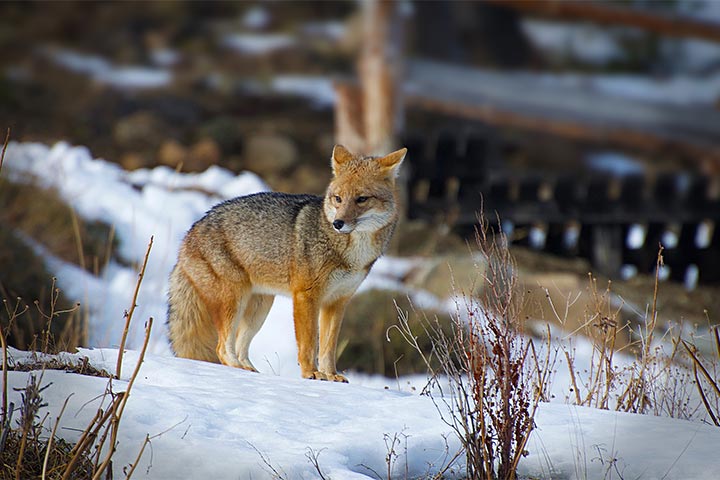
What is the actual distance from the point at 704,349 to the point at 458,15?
12726 mm

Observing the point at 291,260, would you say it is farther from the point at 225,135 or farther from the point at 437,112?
the point at 437,112

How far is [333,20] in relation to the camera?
798 inches

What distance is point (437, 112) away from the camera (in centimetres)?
1761

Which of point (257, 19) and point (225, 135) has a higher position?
point (257, 19)

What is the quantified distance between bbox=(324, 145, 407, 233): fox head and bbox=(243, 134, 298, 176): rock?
7.29 meters

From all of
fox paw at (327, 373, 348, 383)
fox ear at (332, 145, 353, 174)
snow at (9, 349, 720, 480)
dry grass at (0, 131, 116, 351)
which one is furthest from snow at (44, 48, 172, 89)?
snow at (9, 349, 720, 480)

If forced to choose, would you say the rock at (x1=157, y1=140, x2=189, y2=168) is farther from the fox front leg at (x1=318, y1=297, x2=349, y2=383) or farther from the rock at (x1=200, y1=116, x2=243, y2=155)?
the fox front leg at (x1=318, y1=297, x2=349, y2=383)

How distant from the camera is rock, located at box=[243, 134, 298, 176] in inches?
474

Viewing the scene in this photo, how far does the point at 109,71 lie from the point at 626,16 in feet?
35.7

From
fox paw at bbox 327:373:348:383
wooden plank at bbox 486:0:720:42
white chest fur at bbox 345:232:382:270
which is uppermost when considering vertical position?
wooden plank at bbox 486:0:720:42

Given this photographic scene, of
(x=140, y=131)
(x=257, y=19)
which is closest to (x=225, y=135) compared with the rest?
(x=140, y=131)

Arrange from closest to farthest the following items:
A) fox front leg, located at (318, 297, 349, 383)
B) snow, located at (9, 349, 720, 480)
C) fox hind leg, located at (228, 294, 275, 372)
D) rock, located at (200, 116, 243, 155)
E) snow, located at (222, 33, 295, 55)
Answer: snow, located at (9, 349, 720, 480)
fox front leg, located at (318, 297, 349, 383)
fox hind leg, located at (228, 294, 275, 372)
rock, located at (200, 116, 243, 155)
snow, located at (222, 33, 295, 55)

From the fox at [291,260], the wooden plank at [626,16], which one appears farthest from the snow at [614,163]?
the fox at [291,260]

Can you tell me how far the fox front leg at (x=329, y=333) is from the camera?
4602 millimetres
